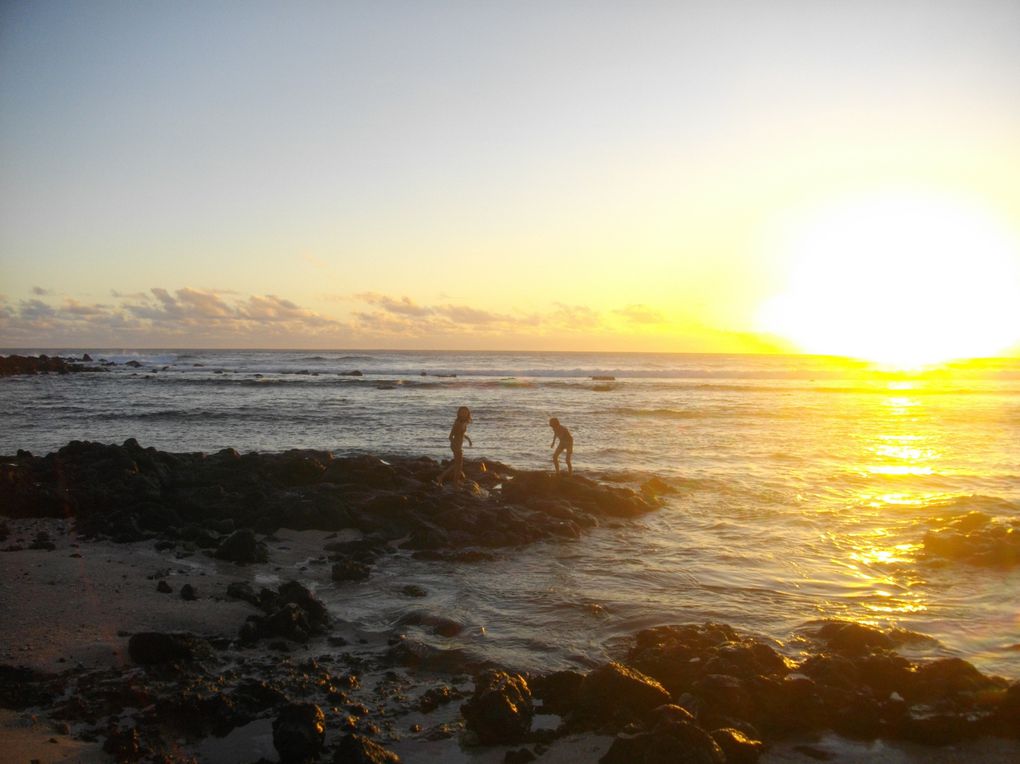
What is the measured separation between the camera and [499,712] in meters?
6.13

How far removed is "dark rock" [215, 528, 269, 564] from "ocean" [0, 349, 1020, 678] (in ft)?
2.71

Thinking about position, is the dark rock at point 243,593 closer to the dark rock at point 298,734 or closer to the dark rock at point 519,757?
the dark rock at point 298,734

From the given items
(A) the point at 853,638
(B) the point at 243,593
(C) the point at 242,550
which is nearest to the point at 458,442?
(C) the point at 242,550

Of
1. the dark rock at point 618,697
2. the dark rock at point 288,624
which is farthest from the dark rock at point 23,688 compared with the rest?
the dark rock at point 618,697

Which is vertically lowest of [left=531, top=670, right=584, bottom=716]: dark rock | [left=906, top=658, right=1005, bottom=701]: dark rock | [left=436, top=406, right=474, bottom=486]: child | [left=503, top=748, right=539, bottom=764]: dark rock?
[left=503, top=748, right=539, bottom=764]: dark rock

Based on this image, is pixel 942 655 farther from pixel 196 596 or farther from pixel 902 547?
pixel 196 596

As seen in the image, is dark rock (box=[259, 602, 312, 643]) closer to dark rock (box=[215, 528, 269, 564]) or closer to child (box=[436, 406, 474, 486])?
dark rock (box=[215, 528, 269, 564])

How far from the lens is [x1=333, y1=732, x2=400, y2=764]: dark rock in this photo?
5.51 metres

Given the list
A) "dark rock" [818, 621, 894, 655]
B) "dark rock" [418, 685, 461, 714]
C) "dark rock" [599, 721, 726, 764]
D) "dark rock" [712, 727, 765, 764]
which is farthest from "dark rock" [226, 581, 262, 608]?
"dark rock" [818, 621, 894, 655]

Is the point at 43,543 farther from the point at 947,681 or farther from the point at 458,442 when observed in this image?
the point at 947,681

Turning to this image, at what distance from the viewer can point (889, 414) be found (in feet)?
128

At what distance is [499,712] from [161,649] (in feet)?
12.4

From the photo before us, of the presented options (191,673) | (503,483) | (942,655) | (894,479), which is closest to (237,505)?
(503,483)

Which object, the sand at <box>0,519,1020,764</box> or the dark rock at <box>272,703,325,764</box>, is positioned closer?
the dark rock at <box>272,703,325,764</box>
